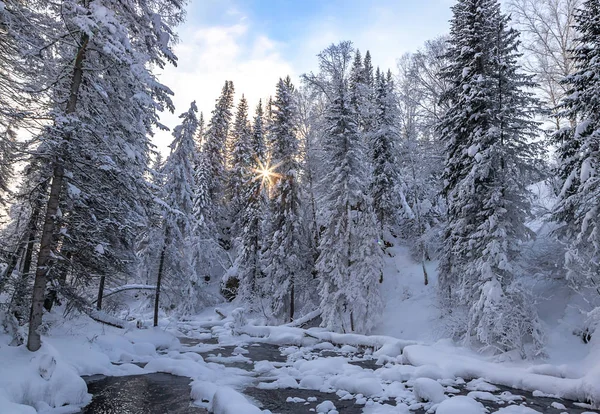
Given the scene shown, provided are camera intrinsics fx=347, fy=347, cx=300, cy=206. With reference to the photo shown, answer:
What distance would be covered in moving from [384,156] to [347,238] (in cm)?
1037

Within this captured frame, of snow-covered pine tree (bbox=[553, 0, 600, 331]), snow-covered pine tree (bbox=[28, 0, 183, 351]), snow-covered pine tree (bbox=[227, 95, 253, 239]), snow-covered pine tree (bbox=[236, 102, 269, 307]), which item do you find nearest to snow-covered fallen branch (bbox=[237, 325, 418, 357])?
snow-covered pine tree (bbox=[236, 102, 269, 307])

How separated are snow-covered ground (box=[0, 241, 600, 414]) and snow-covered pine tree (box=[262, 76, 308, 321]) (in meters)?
6.08

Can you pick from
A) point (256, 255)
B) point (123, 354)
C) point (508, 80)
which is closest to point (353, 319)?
point (256, 255)

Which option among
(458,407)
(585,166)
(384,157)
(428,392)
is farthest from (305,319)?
(585,166)

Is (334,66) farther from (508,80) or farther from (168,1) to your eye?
(168,1)

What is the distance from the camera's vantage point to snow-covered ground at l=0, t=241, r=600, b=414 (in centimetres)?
835

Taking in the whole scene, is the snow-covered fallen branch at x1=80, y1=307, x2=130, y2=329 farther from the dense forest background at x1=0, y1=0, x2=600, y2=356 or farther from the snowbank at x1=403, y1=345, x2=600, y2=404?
the snowbank at x1=403, y1=345, x2=600, y2=404

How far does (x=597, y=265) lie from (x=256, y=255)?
23.5m

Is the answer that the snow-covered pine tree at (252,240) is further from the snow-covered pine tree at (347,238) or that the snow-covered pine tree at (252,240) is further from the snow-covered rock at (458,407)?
the snow-covered rock at (458,407)

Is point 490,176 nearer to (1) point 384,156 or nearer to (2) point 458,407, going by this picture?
(2) point 458,407

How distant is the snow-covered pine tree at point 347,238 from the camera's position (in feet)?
72.9

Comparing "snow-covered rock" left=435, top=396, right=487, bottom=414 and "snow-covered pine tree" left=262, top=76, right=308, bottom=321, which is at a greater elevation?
"snow-covered pine tree" left=262, top=76, right=308, bottom=321

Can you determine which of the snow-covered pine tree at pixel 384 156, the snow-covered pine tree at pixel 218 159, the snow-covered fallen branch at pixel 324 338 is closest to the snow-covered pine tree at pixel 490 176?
the snow-covered fallen branch at pixel 324 338

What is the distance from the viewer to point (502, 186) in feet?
50.5
